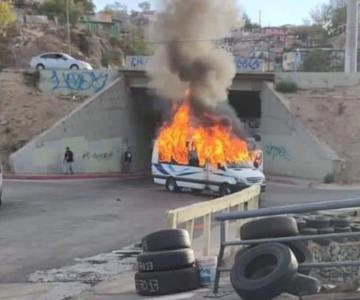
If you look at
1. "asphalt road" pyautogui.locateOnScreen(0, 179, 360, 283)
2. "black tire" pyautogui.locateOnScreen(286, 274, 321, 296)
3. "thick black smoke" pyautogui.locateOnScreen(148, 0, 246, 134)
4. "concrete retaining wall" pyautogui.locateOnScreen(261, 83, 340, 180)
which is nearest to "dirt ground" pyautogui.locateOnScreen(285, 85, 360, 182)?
"concrete retaining wall" pyautogui.locateOnScreen(261, 83, 340, 180)

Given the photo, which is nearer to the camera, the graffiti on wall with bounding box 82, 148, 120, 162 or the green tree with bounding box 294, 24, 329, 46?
the graffiti on wall with bounding box 82, 148, 120, 162

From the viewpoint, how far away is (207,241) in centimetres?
1345

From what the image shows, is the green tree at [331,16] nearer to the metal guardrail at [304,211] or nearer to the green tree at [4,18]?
the green tree at [4,18]

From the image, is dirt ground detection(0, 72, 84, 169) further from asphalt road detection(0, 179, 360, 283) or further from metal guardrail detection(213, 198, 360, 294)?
metal guardrail detection(213, 198, 360, 294)

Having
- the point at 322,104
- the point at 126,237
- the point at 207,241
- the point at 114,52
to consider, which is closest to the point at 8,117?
the point at 322,104

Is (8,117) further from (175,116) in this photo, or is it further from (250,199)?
(250,199)

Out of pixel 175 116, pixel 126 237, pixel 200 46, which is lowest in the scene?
pixel 126 237

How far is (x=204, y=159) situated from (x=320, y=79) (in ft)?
58.3

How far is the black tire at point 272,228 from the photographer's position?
27.0 ft

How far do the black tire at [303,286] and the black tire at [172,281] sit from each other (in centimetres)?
232

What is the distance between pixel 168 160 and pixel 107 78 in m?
16.7

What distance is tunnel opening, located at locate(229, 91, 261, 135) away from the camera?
48.7 m

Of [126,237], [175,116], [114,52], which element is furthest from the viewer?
[114,52]

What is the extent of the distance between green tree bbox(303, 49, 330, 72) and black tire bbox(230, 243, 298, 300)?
214 feet
